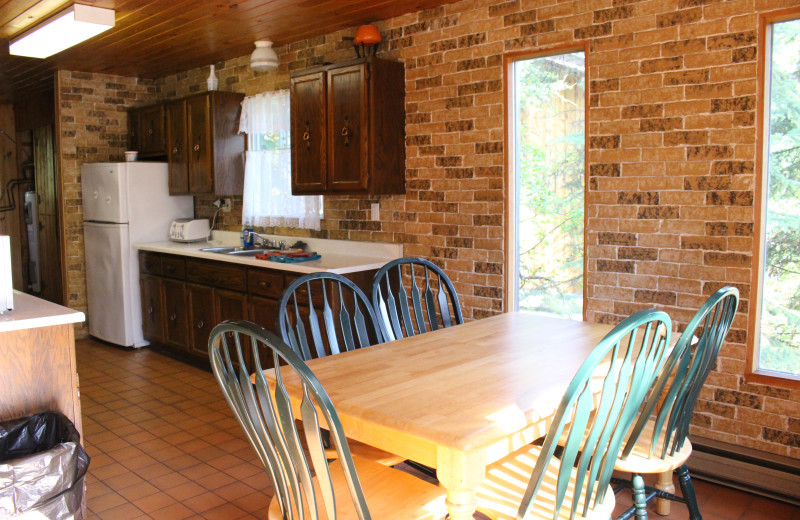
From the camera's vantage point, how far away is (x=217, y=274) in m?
4.71

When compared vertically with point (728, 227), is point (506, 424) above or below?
below

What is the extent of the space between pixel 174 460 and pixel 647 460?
2.26 m

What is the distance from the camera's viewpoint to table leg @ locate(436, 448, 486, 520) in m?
1.48

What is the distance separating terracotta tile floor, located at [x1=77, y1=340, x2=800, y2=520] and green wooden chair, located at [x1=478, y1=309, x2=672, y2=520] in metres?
1.11

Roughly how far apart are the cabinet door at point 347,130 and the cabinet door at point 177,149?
1817 millimetres

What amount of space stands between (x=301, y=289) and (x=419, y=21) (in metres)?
1.72

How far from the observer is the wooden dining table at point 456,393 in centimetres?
152

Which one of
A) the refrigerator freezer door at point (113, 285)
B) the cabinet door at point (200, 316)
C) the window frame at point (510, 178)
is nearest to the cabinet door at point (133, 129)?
the refrigerator freezer door at point (113, 285)

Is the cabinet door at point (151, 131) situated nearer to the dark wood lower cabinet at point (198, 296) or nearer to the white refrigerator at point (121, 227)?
the white refrigerator at point (121, 227)

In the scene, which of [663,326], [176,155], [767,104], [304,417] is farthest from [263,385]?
[176,155]

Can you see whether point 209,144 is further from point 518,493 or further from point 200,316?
point 518,493

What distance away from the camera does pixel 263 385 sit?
1.58 m

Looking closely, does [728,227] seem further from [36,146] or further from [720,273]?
[36,146]

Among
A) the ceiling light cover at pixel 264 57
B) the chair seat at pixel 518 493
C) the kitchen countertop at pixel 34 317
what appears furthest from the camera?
the ceiling light cover at pixel 264 57
